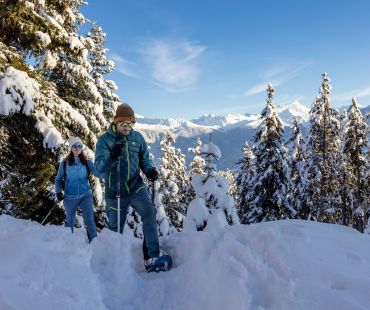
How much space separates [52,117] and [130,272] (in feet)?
18.4

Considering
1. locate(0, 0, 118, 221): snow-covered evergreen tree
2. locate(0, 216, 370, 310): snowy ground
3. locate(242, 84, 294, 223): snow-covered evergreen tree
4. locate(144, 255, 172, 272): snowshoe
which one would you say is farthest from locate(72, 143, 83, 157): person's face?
locate(242, 84, 294, 223): snow-covered evergreen tree

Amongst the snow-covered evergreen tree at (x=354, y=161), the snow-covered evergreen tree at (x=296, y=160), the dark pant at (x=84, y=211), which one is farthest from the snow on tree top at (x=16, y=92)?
the snow-covered evergreen tree at (x=354, y=161)

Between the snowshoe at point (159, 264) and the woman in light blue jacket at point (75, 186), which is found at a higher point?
the woman in light blue jacket at point (75, 186)

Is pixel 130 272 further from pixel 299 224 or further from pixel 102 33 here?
pixel 102 33

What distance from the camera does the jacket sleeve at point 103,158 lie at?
542cm

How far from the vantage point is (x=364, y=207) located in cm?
2747

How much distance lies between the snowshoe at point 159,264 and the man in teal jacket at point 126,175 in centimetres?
22

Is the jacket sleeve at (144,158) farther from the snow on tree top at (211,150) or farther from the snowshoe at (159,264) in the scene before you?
the snow on tree top at (211,150)

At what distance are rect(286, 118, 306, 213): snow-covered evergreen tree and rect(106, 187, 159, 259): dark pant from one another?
78.4 ft

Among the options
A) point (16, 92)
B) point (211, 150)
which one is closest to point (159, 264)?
point (16, 92)

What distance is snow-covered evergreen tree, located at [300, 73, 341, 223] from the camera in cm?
2666

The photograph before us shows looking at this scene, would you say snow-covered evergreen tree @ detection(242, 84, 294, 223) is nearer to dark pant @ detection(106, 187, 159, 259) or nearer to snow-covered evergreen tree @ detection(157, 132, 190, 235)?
snow-covered evergreen tree @ detection(157, 132, 190, 235)

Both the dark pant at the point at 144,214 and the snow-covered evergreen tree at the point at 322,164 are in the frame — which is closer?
the dark pant at the point at 144,214

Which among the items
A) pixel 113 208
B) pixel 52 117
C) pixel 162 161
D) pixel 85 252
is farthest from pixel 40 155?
pixel 162 161
